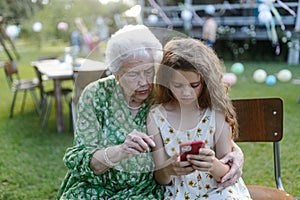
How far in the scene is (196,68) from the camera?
1.20 m

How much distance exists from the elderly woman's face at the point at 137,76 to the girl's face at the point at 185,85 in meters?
0.08

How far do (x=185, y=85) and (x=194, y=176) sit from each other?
363 millimetres

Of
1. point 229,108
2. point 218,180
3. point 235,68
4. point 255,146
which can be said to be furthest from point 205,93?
point 235,68

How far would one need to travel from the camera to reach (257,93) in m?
6.09

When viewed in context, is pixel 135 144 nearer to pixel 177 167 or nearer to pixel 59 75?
pixel 177 167

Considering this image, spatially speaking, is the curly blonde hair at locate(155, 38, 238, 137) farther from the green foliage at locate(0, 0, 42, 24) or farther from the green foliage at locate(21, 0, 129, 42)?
the green foliage at locate(21, 0, 129, 42)

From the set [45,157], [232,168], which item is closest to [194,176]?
[232,168]

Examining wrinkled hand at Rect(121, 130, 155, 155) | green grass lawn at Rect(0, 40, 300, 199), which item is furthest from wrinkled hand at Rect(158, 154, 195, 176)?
green grass lawn at Rect(0, 40, 300, 199)

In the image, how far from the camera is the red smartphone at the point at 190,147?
44.4 inches

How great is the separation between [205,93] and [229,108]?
122 mm

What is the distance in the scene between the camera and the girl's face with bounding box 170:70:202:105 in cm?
119

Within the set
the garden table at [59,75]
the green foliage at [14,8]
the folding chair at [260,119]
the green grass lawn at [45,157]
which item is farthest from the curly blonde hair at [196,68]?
the green foliage at [14,8]

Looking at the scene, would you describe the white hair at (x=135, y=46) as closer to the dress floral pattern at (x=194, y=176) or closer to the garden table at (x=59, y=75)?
the dress floral pattern at (x=194, y=176)

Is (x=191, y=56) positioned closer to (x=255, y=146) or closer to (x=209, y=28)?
(x=255, y=146)
